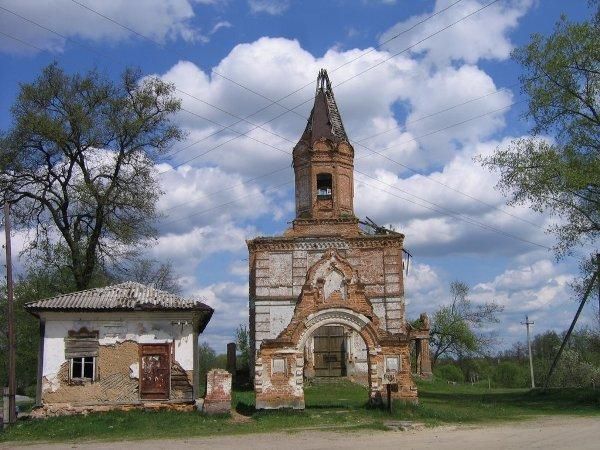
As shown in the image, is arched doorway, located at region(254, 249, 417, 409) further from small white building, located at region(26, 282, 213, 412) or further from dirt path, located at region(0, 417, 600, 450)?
dirt path, located at region(0, 417, 600, 450)

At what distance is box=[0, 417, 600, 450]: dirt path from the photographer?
14.1 metres

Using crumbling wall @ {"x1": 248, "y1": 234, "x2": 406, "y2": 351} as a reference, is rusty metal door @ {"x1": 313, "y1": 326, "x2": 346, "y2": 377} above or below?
below

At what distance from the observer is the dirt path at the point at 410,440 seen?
14086 mm

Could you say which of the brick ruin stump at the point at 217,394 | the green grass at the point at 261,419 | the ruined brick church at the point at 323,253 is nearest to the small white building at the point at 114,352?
the green grass at the point at 261,419

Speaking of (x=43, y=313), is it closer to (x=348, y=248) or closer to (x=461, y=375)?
(x=348, y=248)

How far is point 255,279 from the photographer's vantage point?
105 feet

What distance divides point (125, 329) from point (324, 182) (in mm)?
14893

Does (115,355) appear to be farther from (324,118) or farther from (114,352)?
(324,118)

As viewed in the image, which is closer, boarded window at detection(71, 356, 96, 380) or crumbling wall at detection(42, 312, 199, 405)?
crumbling wall at detection(42, 312, 199, 405)

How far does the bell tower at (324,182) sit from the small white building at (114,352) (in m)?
11.7

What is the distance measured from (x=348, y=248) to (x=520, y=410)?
1138 cm

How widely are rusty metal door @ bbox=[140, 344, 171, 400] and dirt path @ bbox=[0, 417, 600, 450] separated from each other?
549cm

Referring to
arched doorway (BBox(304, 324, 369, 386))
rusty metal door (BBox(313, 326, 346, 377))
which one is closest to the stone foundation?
arched doorway (BBox(304, 324, 369, 386))

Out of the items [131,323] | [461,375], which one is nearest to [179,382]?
[131,323]
